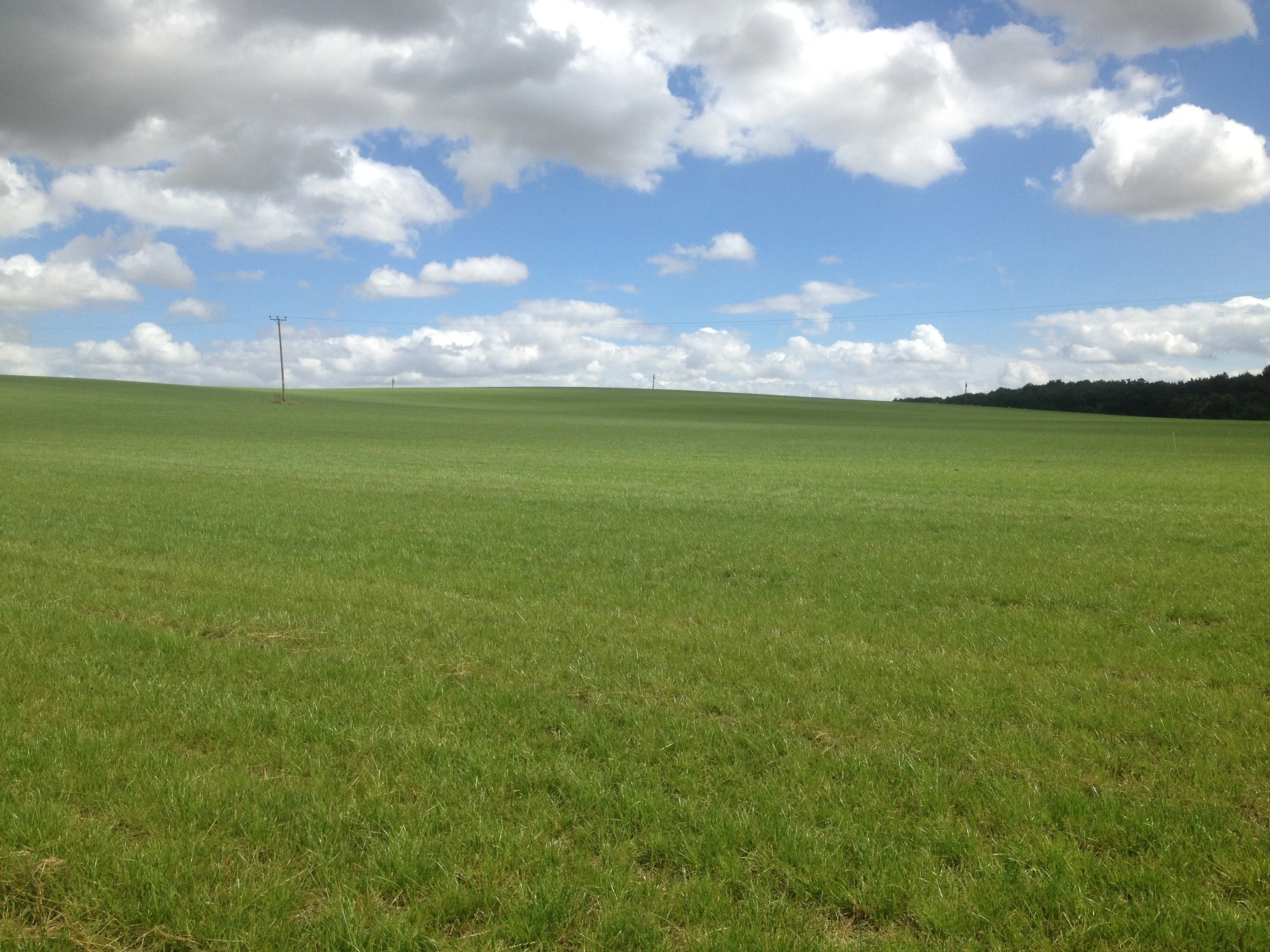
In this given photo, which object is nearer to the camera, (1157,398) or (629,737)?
(629,737)

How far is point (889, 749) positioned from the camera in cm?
→ 620

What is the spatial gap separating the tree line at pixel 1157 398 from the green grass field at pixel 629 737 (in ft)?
426

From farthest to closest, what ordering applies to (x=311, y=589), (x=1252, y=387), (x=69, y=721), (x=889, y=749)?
(x=1252, y=387), (x=311, y=589), (x=69, y=721), (x=889, y=749)

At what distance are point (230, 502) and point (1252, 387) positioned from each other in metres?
154

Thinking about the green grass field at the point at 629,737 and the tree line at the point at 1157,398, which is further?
the tree line at the point at 1157,398

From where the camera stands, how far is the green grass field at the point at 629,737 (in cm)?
437

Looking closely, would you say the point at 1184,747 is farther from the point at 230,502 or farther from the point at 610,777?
the point at 230,502

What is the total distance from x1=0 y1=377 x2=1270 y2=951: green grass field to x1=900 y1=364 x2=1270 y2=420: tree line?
129723 millimetres

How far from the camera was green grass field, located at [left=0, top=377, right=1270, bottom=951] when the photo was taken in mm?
4367

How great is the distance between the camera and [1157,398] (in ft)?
450

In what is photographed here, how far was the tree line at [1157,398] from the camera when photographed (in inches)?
4717

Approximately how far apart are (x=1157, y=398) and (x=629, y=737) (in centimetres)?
16053

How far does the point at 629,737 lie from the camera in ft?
21.1

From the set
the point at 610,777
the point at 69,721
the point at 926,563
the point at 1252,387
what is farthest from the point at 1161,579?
the point at 1252,387
